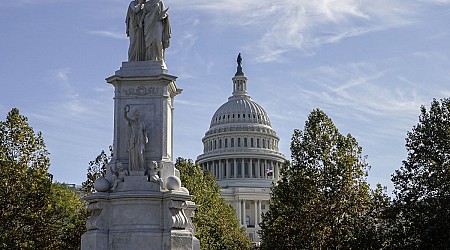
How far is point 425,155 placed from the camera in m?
37.4

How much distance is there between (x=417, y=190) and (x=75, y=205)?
22.8 meters

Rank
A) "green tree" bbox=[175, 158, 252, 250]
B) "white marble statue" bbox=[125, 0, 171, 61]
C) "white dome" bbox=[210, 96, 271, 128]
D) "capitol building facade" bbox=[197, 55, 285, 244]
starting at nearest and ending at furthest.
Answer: "white marble statue" bbox=[125, 0, 171, 61] → "green tree" bbox=[175, 158, 252, 250] → "capitol building facade" bbox=[197, 55, 285, 244] → "white dome" bbox=[210, 96, 271, 128]

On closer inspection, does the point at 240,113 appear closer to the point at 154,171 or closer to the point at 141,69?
the point at 141,69

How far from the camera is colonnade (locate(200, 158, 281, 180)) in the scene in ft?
578

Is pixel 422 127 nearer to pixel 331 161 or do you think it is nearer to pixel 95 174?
pixel 331 161

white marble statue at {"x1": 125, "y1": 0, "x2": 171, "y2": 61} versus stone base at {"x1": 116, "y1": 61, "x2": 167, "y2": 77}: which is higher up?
white marble statue at {"x1": 125, "y1": 0, "x2": 171, "y2": 61}

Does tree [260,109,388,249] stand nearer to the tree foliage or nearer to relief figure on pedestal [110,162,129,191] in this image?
the tree foliage

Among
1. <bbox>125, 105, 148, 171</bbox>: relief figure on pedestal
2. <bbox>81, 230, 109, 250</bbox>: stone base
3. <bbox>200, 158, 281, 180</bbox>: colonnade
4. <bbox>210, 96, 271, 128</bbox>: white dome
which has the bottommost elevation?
<bbox>81, 230, 109, 250</bbox>: stone base

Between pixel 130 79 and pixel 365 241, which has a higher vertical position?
pixel 130 79

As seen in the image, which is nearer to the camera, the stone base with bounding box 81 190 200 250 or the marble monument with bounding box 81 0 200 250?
the stone base with bounding box 81 190 200 250

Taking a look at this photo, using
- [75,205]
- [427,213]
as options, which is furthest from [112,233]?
[75,205]

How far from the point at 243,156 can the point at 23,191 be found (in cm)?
14003

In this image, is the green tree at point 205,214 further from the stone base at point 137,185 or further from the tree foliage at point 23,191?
the stone base at point 137,185

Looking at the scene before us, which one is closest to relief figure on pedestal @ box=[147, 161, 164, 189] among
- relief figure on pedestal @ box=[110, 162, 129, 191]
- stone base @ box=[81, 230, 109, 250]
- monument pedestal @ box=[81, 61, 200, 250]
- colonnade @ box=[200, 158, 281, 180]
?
monument pedestal @ box=[81, 61, 200, 250]
